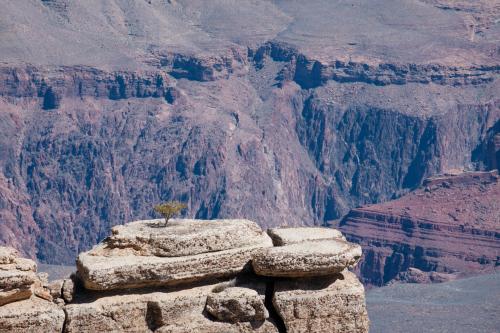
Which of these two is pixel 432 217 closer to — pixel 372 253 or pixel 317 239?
pixel 372 253

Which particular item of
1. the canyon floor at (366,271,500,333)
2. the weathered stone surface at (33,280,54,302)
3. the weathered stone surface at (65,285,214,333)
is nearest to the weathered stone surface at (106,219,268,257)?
the weathered stone surface at (65,285,214,333)

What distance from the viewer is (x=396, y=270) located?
198m

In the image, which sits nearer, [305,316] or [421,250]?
[305,316]

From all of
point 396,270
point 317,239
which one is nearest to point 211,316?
point 317,239

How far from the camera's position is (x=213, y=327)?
73.4 feet

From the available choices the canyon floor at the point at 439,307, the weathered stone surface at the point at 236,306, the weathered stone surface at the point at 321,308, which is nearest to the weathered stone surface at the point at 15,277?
the weathered stone surface at the point at 236,306

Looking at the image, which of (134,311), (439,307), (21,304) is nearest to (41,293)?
(21,304)

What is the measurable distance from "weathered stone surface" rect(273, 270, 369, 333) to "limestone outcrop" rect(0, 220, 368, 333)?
15 millimetres

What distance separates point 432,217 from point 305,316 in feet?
587

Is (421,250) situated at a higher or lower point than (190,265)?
lower

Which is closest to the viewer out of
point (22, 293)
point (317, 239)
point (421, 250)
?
point (22, 293)

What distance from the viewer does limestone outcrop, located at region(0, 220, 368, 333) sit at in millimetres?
22188

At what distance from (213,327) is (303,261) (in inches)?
66.7

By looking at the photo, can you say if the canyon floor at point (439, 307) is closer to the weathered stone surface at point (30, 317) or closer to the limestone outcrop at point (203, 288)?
the limestone outcrop at point (203, 288)
